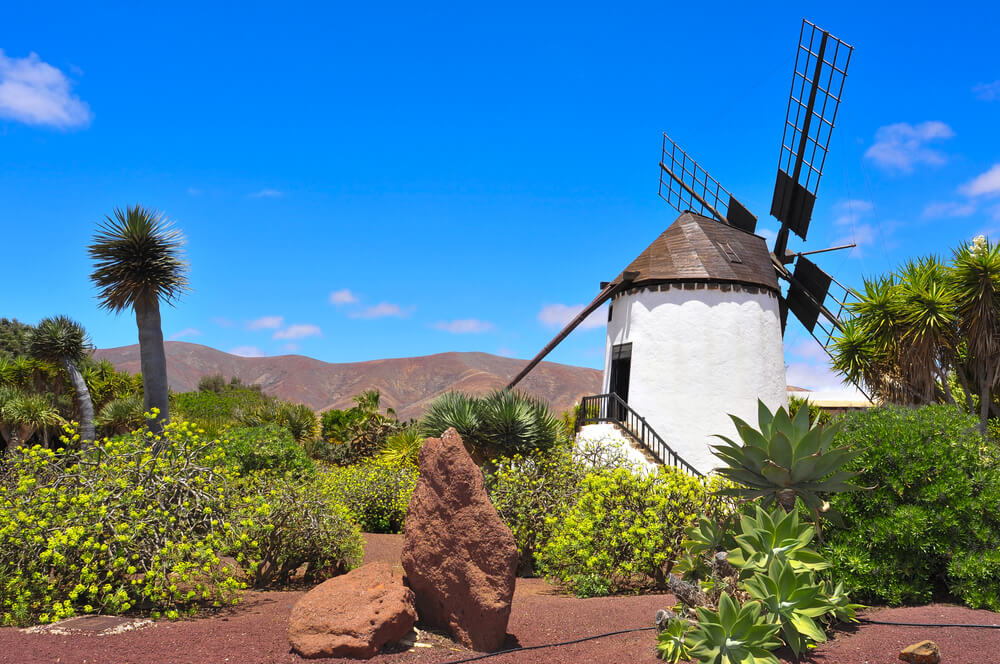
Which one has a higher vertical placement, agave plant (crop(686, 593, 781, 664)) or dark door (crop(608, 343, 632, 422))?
dark door (crop(608, 343, 632, 422))

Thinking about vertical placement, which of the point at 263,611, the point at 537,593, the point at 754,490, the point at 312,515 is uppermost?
the point at 754,490

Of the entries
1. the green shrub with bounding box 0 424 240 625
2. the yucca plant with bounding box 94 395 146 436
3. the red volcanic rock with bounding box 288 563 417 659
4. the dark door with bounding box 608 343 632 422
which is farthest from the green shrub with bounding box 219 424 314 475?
the yucca plant with bounding box 94 395 146 436

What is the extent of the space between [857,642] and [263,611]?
6242mm

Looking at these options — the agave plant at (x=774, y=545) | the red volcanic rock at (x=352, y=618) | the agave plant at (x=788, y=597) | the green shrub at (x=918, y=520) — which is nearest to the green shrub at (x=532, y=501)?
the green shrub at (x=918, y=520)

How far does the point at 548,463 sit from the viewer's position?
13.2 m

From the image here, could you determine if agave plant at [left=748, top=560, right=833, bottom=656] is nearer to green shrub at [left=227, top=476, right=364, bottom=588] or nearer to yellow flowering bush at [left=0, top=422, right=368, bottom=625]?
yellow flowering bush at [left=0, top=422, right=368, bottom=625]

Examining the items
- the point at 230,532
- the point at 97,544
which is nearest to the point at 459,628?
the point at 230,532

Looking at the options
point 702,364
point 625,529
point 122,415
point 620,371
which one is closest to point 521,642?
point 625,529

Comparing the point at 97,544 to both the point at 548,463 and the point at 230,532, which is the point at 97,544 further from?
the point at 548,463

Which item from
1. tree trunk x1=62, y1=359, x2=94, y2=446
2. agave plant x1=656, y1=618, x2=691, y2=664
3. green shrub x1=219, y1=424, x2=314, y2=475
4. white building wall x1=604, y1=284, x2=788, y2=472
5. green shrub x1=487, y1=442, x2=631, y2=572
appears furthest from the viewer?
tree trunk x1=62, y1=359, x2=94, y2=446

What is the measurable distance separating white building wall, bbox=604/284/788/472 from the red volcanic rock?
1162 centimetres

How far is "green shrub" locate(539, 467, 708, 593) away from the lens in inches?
374

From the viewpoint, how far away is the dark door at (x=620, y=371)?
18469 mm

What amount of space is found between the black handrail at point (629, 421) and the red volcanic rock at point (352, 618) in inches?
405
